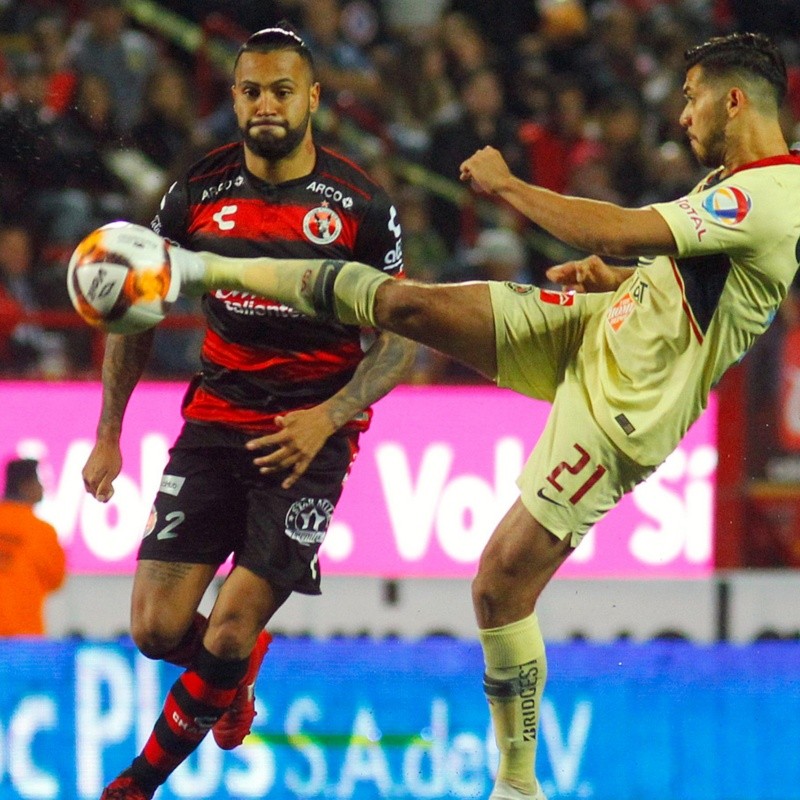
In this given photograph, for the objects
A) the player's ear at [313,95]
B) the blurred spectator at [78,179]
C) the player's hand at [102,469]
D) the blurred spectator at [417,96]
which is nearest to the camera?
the player's ear at [313,95]

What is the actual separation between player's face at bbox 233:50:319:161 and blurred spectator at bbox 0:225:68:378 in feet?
14.4

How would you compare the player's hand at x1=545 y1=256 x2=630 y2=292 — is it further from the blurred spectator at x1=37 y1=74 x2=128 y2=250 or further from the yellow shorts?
the blurred spectator at x1=37 y1=74 x2=128 y2=250

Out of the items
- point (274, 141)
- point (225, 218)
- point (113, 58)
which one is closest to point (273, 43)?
point (274, 141)

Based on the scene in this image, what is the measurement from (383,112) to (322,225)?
689cm

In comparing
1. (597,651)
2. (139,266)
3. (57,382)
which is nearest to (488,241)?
(57,382)

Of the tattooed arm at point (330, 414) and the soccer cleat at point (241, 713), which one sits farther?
the soccer cleat at point (241, 713)

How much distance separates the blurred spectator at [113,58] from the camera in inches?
416

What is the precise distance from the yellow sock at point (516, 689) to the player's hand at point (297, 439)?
2.60 ft

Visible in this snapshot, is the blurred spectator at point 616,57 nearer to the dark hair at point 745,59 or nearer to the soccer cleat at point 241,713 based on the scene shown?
the dark hair at point 745,59

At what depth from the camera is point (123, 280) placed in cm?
466

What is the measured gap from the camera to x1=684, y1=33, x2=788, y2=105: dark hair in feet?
16.0

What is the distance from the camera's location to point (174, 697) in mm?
5191

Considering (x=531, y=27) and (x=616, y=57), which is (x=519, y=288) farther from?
(x=531, y=27)

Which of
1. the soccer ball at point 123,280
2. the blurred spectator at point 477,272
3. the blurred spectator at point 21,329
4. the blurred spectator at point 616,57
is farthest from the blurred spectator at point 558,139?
the soccer ball at point 123,280
